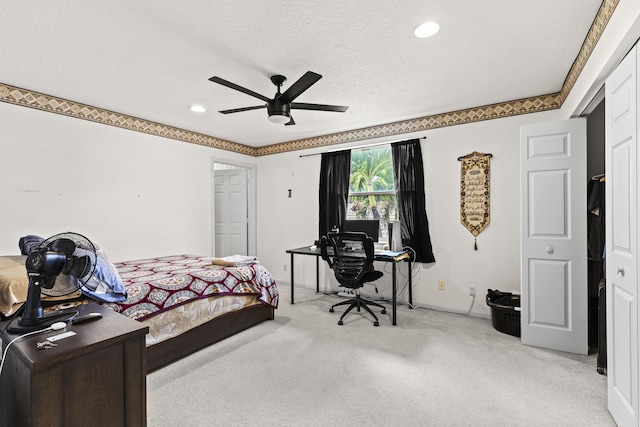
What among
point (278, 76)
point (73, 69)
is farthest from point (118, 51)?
point (278, 76)

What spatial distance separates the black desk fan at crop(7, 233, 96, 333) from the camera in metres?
1.31

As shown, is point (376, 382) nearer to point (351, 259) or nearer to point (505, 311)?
point (351, 259)

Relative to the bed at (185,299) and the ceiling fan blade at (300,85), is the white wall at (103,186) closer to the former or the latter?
the bed at (185,299)

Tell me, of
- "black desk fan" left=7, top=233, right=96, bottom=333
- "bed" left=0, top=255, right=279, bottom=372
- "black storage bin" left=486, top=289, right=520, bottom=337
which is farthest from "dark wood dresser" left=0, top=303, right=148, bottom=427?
"black storage bin" left=486, top=289, right=520, bottom=337

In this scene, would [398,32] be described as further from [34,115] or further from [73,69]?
[34,115]

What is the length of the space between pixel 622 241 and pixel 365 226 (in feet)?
8.81

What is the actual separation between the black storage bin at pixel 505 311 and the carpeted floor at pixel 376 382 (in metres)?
0.10

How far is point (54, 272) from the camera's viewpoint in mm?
1339

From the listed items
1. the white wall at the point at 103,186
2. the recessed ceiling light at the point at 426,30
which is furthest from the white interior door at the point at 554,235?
the white wall at the point at 103,186

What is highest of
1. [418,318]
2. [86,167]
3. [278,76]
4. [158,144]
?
[278,76]

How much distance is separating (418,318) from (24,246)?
3757 mm

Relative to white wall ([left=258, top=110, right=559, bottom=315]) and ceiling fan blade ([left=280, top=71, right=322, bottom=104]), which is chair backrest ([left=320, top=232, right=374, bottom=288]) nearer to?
white wall ([left=258, top=110, right=559, bottom=315])

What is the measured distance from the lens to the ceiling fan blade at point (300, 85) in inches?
83.6

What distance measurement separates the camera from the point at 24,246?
234 centimetres
